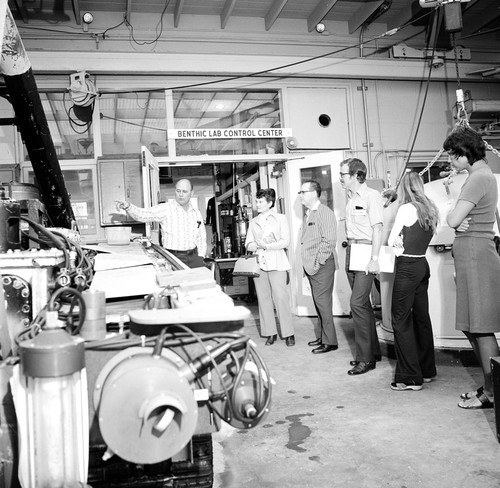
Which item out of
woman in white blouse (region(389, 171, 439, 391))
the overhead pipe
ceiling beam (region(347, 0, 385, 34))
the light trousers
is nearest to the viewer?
the overhead pipe

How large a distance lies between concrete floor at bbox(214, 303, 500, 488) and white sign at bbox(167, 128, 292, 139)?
3.62m

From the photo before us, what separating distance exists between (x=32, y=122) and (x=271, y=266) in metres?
2.52

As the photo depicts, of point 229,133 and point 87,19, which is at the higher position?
point 87,19

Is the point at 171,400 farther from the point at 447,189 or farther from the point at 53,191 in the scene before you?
the point at 447,189

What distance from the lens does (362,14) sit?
6.37 m

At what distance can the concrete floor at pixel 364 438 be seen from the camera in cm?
205

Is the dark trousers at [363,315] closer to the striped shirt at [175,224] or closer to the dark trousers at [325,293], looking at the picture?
the dark trousers at [325,293]

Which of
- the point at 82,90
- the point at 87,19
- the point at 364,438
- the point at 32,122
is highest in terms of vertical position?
the point at 87,19

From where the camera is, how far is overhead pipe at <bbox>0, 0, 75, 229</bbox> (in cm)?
246

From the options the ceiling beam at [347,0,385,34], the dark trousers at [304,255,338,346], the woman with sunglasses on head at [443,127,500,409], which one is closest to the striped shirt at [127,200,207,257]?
the dark trousers at [304,255,338,346]

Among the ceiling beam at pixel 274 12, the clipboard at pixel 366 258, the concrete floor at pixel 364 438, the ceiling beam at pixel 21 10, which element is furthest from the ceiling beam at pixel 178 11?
the concrete floor at pixel 364 438

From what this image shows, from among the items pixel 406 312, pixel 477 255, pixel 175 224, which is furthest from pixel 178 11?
pixel 477 255

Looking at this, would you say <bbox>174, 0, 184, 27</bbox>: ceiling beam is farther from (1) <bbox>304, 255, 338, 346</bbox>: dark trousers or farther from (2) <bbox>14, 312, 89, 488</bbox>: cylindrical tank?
(2) <bbox>14, 312, 89, 488</bbox>: cylindrical tank

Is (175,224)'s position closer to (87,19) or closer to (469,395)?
(469,395)
